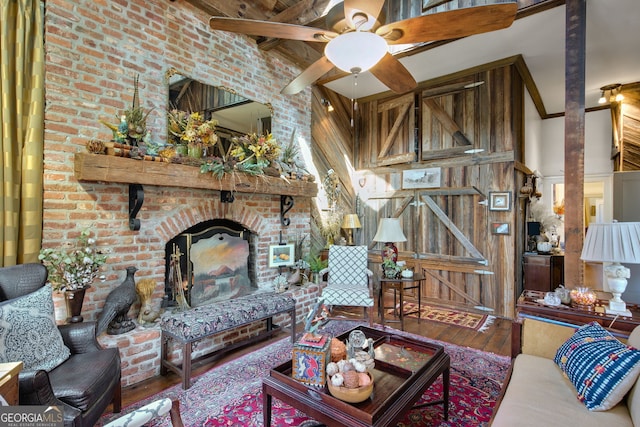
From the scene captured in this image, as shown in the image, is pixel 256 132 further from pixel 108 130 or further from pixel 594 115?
pixel 594 115

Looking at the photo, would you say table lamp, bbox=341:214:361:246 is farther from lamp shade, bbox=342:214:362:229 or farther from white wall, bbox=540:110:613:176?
white wall, bbox=540:110:613:176

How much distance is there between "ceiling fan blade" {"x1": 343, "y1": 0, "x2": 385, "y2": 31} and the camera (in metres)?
1.83

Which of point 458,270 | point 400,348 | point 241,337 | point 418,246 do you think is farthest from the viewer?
point 418,246

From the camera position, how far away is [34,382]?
55.3 inches

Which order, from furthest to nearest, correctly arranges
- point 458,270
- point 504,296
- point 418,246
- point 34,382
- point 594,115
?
point 594,115 < point 418,246 < point 458,270 < point 504,296 < point 34,382

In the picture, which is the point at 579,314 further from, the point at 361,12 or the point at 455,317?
the point at 361,12

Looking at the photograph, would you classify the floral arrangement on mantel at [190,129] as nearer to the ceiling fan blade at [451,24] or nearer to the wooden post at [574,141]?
the ceiling fan blade at [451,24]

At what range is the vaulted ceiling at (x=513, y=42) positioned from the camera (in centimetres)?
317

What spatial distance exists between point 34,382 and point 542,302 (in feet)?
10.1

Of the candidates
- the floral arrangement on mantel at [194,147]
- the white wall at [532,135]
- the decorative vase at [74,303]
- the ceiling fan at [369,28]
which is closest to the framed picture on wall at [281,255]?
the floral arrangement on mantel at [194,147]

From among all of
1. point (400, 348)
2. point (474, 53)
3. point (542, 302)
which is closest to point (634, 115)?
point (474, 53)

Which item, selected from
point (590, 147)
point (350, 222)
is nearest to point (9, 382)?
point (350, 222)

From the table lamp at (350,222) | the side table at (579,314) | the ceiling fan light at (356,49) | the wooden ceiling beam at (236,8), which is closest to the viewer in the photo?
the ceiling fan light at (356,49)

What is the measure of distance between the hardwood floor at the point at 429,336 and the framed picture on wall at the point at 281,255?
0.79 meters
